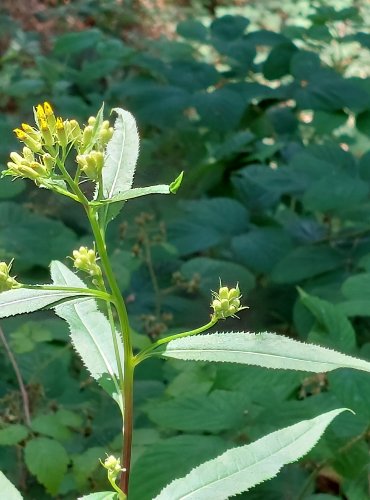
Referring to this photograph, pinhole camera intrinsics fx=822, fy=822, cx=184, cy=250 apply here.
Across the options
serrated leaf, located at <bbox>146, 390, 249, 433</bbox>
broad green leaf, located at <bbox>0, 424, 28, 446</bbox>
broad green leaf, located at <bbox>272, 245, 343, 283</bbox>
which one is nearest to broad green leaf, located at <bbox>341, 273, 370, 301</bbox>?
serrated leaf, located at <bbox>146, 390, 249, 433</bbox>

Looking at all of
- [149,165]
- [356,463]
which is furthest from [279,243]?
[356,463]

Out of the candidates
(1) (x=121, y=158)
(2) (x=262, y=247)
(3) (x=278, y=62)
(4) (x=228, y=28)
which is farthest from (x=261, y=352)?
(4) (x=228, y=28)

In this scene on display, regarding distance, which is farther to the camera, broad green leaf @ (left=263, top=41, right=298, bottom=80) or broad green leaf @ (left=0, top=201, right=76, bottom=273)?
broad green leaf @ (left=263, top=41, right=298, bottom=80)

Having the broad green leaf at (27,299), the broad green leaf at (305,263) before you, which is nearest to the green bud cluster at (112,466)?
the broad green leaf at (27,299)

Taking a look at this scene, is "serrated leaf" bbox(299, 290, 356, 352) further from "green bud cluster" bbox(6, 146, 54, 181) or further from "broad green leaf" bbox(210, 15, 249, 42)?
"broad green leaf" bbox(210, 15, 249, 42)

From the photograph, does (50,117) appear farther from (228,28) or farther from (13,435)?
(228,28)

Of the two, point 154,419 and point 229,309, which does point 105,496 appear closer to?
point 229,309

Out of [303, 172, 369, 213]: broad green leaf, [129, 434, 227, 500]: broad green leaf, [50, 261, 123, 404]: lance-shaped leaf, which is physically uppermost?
[50, 261, 123, 404]: lance-shaped leaf
